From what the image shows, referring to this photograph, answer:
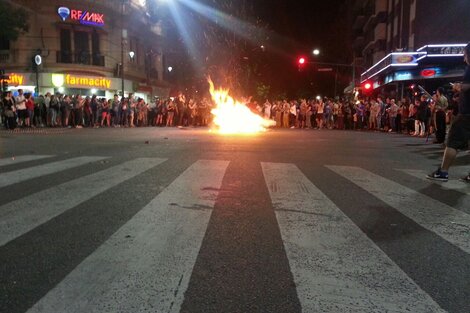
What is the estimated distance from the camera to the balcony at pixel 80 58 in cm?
3865

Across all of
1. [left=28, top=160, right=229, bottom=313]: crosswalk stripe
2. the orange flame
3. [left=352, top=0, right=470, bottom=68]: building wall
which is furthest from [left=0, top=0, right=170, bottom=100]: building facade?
[left=28, top=160, right=229, bottom=313]: crosswalk stripe

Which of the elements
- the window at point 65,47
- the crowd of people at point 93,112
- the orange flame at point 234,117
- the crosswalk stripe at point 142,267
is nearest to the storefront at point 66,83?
the window at point 65,47

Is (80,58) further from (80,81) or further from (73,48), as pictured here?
(80,81)

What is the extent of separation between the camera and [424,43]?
106 feet

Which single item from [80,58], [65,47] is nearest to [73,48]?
[65,47]

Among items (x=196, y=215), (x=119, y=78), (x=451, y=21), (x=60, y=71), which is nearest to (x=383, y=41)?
(x=451, y=21)

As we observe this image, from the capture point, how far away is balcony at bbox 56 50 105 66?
127 feet

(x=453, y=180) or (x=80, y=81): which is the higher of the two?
(x=80, y=81)

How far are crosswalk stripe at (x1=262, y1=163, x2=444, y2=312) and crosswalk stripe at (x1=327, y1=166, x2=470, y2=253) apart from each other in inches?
29.4

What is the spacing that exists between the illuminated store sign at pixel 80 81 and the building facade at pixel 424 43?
23.3 m

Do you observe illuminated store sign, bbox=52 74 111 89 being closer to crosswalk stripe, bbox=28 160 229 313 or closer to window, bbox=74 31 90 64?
window, bbox=74 31 90 64

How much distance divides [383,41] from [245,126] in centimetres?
2783

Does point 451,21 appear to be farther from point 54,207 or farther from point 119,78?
point 54,207

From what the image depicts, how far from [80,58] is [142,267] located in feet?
129
